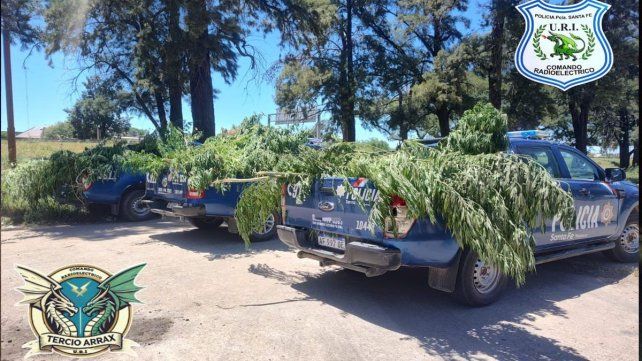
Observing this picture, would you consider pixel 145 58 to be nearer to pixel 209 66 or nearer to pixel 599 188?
pixel 209 66

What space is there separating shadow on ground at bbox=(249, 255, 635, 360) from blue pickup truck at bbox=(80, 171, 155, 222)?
15.3 ft

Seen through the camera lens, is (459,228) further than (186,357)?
Yes

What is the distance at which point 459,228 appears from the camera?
4.08 meters

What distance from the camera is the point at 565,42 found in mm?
5090

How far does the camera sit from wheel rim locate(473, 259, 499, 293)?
486 cm

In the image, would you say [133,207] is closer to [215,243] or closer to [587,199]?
[215,243]

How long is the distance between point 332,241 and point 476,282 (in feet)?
5.05

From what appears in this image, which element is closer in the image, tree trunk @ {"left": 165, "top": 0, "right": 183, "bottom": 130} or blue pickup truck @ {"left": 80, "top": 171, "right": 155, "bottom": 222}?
blue pickup truck @ {"left": 80, "top": 171, "right": 155, "bottom": 222}

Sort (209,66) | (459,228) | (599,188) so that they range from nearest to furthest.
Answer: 1. (459,228)
2. (599,188)
3. (209,66)

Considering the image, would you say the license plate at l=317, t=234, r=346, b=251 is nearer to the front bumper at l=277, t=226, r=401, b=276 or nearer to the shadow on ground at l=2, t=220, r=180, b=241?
the front bumper at l=277, t=226, r=401, b=276

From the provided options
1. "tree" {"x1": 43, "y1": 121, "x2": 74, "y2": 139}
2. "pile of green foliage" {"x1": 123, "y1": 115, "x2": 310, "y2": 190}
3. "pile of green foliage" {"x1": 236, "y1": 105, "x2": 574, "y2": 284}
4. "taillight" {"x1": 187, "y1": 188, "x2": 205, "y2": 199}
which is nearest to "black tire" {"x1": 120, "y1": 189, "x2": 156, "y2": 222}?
"pile of green foliage" {"x1": 123, "y1": 115, "x2": 310, "y2": 190}

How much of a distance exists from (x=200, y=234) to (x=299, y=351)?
17.7 feet

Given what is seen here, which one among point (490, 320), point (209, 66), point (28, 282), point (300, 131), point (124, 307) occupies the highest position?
point (209, 66)

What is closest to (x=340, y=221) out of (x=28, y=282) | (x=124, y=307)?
(x=124, y=307)
